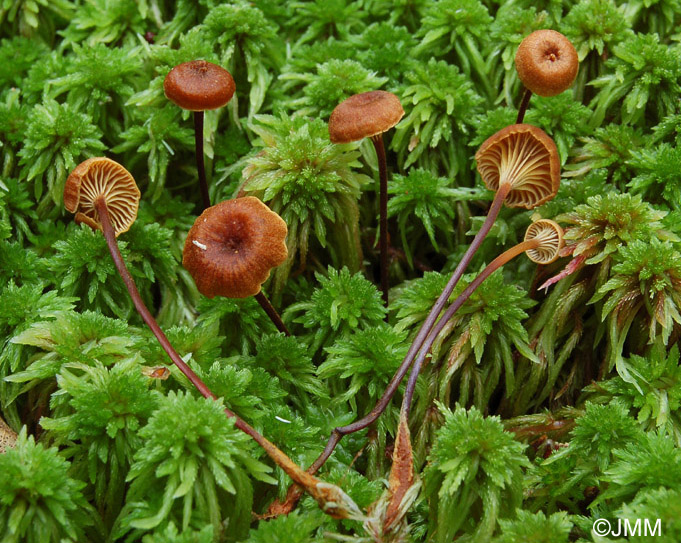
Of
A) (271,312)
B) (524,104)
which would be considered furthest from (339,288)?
(524,104)

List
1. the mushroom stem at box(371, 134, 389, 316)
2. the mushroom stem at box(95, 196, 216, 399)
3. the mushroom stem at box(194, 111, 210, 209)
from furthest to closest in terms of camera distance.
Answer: the mushroom stem at box(194, 111, 210, 209) → the mushroom stem at box(371, 134, 389, 316) → the mushroom stem at box(95, 196, 216, 399)

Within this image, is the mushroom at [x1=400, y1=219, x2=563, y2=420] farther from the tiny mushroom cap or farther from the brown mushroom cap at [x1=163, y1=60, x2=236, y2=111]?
the brown mushroom cap at [x1=163, y1=60, x2=236, y2=111]

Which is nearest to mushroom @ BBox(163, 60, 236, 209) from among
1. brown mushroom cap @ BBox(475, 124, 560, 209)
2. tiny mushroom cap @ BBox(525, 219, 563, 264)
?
brown mushroom cap @ BBox(475, 124, 560, 209)

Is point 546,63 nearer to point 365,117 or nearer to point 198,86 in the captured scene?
point 365,117

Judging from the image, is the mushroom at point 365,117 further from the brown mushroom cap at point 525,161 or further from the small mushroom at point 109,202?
the small mushroom at point 109,202

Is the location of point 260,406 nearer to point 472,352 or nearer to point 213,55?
point 472,352

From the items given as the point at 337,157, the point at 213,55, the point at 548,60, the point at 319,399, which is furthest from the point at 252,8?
the point at 319,399
